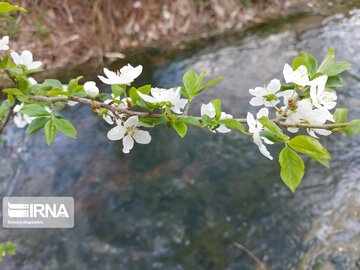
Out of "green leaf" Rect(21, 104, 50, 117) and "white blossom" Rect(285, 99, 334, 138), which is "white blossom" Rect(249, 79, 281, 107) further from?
"green leaf" Rect(21, 104, 50, 117)

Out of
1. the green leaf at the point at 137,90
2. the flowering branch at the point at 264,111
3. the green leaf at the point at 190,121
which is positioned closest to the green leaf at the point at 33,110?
the flowering branch at the point at 264,111

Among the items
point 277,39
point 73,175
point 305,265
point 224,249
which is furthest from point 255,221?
point 277,39

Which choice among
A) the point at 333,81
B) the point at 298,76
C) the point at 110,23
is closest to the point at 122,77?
the point at 298,76

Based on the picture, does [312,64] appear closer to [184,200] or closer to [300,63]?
[300,63]

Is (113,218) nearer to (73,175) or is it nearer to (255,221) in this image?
(73,175)

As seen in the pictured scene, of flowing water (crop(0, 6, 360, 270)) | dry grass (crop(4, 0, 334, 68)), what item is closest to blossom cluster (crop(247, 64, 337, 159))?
flowing water (crop(0, 6, 360, 270))

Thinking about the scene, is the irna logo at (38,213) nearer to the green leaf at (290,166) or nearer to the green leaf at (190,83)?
the green leaf at (190,83)
